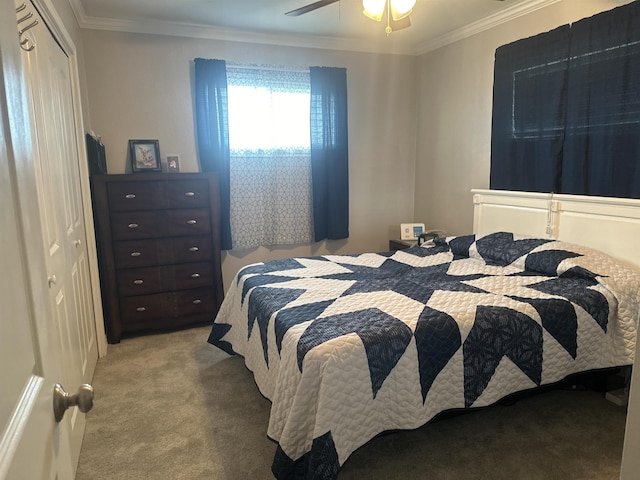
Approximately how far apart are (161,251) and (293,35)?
2200mm

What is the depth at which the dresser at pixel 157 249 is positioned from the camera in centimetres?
324

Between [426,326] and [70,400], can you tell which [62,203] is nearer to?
[70,400]

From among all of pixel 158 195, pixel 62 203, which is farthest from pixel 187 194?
pixel 62 203

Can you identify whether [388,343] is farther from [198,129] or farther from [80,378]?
[198,129]

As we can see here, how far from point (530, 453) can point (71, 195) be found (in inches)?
108

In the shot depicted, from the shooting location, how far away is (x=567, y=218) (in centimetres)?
294

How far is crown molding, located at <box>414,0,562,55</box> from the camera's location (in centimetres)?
313

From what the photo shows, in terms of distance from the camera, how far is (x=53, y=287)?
1.83m

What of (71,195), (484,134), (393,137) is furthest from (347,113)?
(71,195)

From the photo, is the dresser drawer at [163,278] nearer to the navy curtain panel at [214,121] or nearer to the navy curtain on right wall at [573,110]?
the navy curtain panel at [214,121]

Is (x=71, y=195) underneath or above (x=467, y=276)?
above

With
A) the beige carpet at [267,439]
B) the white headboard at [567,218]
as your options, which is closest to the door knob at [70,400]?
the beige carpet at [267,439]

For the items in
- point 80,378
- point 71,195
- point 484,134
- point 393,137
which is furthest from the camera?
point 393,137

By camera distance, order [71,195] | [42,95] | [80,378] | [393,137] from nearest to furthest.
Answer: [42,95]
[80,378]
[71,195]
[393,137]
